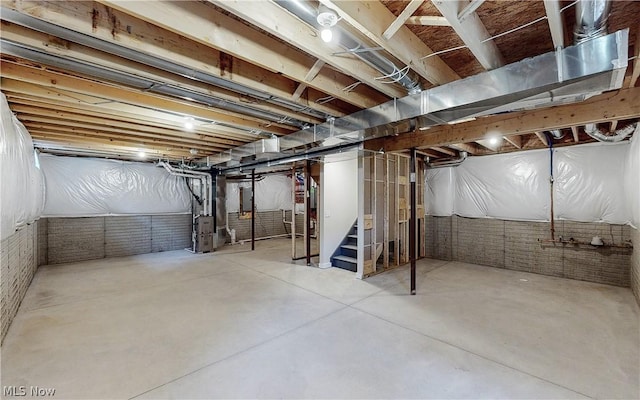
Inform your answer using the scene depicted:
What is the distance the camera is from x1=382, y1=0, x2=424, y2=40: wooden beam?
5.18 feet

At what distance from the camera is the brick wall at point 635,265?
11.8 feet

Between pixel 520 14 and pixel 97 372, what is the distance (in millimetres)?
4106

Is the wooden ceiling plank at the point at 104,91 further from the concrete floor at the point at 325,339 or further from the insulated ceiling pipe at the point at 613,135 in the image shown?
the insulated ceiling pipe at the point at 613,135

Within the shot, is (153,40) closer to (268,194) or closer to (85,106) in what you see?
(85,106)

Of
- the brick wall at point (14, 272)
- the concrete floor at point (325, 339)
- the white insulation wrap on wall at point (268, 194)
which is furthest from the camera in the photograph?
the white insulation wrap on wall at point (268, 194)

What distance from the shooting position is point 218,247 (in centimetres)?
779

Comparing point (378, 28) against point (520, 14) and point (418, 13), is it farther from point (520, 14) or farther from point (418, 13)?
point (520, 14)

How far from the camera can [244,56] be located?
6.78 ft

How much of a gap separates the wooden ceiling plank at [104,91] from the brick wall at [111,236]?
491cm

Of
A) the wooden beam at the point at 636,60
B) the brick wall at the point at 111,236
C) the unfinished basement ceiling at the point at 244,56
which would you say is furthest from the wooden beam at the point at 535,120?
the brick wall at the point at 111,236

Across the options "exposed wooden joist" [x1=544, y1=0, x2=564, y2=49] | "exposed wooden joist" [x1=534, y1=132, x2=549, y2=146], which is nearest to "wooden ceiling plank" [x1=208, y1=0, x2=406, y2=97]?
"exposed wooden joist" [x1=544, y1=0, x2=564, y2=49]

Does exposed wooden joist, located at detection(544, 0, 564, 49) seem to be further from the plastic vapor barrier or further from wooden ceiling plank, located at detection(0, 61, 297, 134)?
wooden ceiling plank, located at detection(0, 61, 297, 134)

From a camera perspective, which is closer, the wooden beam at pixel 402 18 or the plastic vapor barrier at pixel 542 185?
the wooden beam at pixel 402 18

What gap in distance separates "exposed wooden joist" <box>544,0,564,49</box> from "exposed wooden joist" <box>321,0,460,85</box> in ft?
2.64
